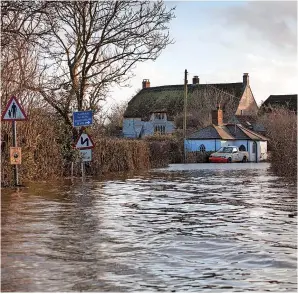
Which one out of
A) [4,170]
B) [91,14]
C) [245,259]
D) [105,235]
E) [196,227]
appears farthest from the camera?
[91,14]

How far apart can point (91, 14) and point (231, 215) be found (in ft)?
63.6

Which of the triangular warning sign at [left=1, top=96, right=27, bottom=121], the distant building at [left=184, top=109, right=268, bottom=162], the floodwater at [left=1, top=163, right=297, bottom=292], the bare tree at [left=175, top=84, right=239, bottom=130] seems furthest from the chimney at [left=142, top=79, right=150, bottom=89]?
the floodwater at [left=1, top=163, right=297, bottom=292]

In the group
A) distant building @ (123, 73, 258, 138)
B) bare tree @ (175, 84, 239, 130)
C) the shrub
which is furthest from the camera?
distant building @ (123, 73, 258, 138)

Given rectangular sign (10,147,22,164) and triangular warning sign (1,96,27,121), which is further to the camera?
rectangular sign (10,147,22,164)

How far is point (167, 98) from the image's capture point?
306 ft

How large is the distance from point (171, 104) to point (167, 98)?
2.25 metres

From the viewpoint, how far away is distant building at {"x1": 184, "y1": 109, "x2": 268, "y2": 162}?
6925 centimetres

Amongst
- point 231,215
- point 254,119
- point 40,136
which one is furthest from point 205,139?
point 231,215

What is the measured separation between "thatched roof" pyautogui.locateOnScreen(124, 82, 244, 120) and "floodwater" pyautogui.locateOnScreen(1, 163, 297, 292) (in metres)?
73.8

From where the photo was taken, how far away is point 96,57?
30688 millimetres

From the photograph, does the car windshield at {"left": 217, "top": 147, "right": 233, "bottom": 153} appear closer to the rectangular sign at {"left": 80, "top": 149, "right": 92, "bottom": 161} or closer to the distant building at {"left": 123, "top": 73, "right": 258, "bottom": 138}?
the distant building at {"left": 123, "top": 73, "right": 258, "bottom": 138}

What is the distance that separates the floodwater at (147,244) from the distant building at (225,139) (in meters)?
51.5

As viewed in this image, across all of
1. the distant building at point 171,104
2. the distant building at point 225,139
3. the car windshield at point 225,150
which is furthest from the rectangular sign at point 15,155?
the distant building at point 171,104

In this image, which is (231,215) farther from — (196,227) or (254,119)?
(254,119)
